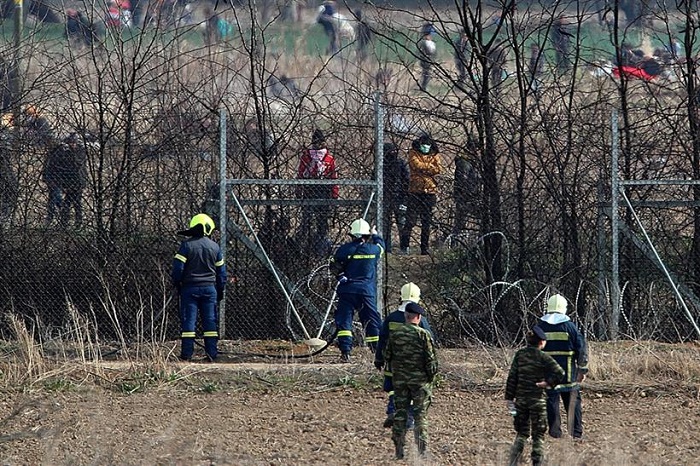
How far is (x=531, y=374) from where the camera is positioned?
8844 mm

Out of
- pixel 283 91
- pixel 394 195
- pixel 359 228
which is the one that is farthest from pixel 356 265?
pixel 283 91

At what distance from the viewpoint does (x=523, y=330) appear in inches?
501

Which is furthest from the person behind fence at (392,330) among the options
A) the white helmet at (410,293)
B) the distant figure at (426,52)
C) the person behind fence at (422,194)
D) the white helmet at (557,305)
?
the distant figure at (426,52)

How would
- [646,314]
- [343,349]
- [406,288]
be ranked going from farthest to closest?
[646,314], [343,349], [406,288]

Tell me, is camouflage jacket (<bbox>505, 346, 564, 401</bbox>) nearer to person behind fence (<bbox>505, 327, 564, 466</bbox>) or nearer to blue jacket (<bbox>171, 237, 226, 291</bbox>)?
person behind fence (<bbox>505, 327, 564, 466</bbox>)

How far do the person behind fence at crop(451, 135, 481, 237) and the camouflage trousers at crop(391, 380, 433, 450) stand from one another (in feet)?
14.6

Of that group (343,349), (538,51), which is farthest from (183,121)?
(538,51)

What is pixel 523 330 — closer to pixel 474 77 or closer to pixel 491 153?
pixel 491 153

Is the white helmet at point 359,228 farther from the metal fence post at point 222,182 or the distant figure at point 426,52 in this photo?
the distant figure at point 426,52

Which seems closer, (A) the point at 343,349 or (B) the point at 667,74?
(A) the point at 343,349

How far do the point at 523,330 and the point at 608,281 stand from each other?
1.28 meters

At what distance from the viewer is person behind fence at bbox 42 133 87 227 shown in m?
13.6

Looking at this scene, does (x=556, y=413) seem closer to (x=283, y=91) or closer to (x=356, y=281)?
(x=356, y=281)

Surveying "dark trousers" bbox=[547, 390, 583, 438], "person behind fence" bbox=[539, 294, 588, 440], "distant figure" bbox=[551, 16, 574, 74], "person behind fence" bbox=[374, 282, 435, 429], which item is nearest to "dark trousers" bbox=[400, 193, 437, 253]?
"distant figure" bbox=[551, 16, 574, 74]
